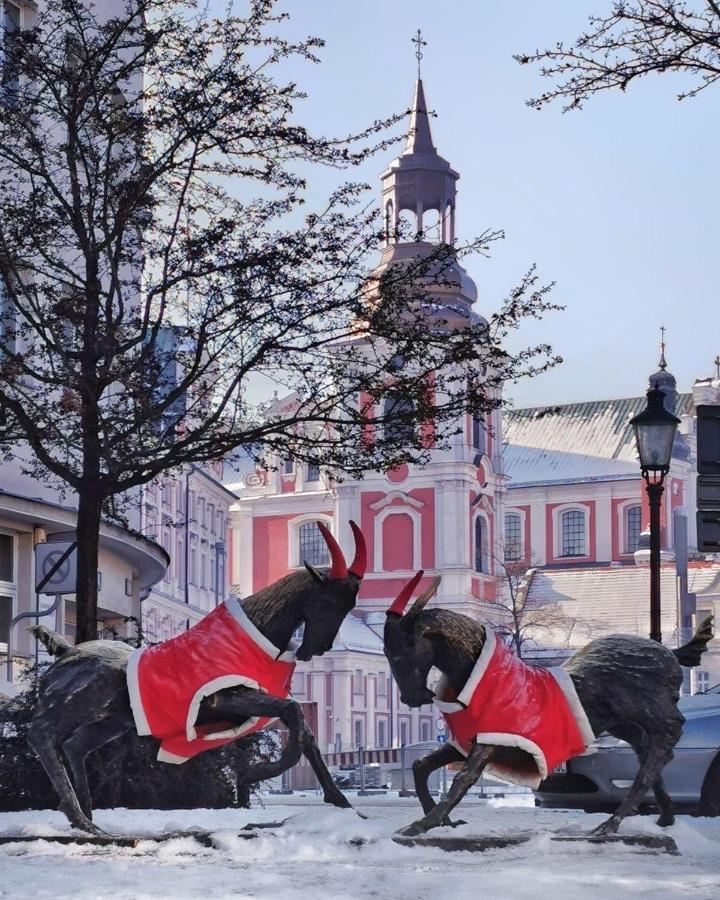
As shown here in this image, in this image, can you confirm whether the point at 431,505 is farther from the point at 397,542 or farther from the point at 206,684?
the point at 206,684

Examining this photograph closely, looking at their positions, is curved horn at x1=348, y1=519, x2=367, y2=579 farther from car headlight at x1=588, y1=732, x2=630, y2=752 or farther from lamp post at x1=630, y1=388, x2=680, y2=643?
lamp post at x1=630, y1=388, x2=680, y2=643

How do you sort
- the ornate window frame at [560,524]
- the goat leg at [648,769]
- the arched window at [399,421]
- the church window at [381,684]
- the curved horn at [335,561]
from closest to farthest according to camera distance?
the curved horn at [335,561] → the goat leg at [648,769] → the arched window at [399,421] → the church window at [381,684] → the ornate window frame at [560,524]

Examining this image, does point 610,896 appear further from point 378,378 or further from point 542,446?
point 542,446

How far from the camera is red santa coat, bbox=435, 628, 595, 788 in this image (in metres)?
8.89

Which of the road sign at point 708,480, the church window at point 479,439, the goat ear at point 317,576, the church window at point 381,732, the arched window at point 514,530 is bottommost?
the church window at point 381,732

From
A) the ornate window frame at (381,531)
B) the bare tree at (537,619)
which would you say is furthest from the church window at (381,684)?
the ornate window frame at (381,531)

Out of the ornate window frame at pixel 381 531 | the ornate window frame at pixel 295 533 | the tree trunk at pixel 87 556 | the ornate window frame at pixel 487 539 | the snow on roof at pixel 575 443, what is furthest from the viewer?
the snow on roof at pixel 575 443

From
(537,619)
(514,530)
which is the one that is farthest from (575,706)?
(514,530)

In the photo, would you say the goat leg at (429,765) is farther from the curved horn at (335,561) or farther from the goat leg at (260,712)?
the curved horn at (335,561)

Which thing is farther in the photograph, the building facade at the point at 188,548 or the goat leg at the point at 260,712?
the building facade at the point at 188,548

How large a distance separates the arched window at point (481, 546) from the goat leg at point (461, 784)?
78795 mm

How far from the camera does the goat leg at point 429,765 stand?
9516 millimetres

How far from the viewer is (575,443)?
108750mm

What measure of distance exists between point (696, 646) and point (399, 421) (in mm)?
5817
